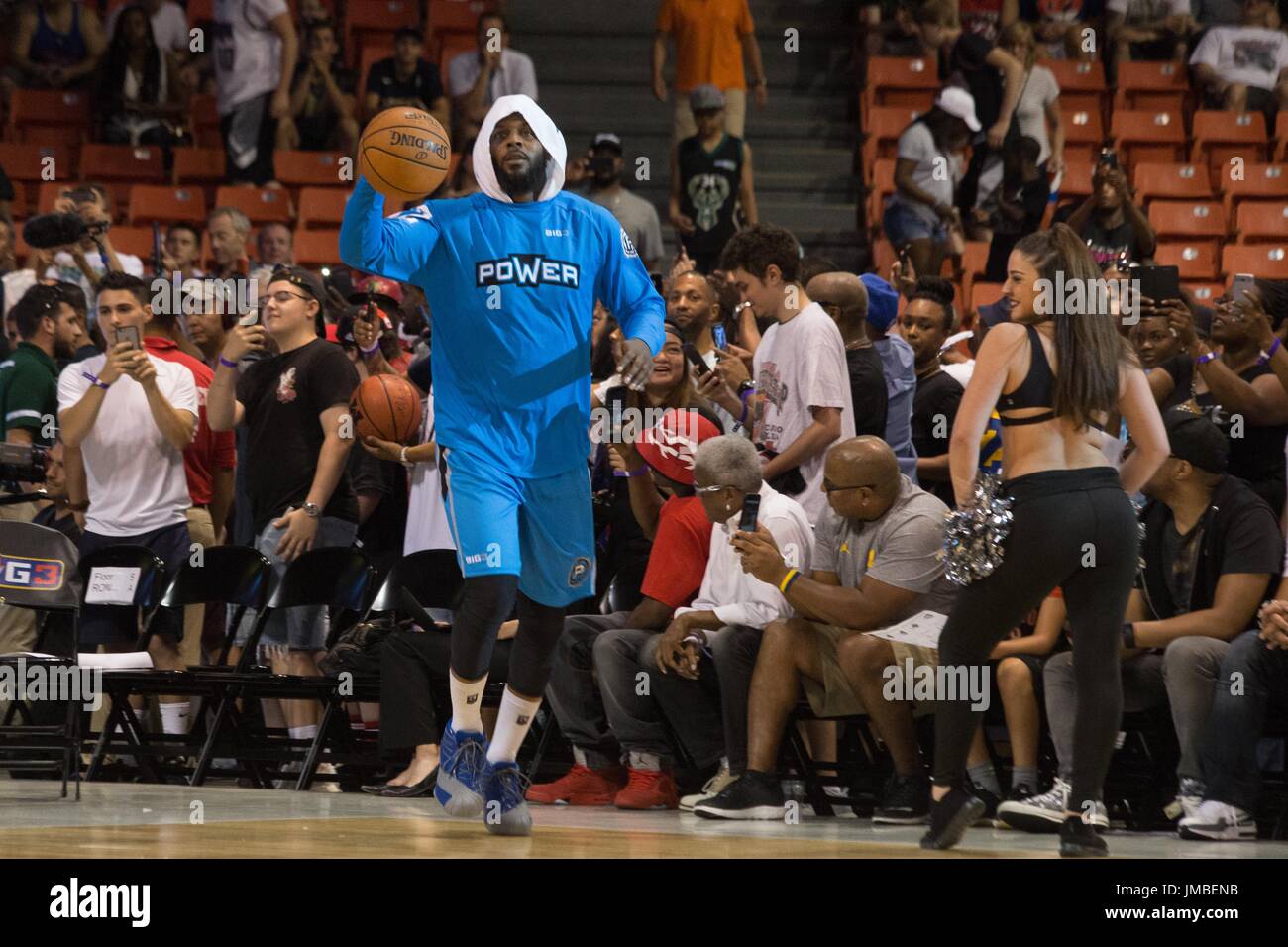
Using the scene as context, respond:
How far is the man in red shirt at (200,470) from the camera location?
27.1 ft

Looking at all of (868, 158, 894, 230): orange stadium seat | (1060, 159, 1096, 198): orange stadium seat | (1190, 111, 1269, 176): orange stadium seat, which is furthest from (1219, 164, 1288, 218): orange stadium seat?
(868, 158, 894, 230): orange stadium seat

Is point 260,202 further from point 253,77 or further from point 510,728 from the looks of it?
point 510,728

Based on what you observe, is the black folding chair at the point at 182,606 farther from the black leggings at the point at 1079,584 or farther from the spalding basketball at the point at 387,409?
the black leggings at the point at 1079,584

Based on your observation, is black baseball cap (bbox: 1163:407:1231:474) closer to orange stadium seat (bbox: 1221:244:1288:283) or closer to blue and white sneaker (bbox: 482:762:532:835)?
blue and white sneaker (bbox: 482:762:532:835)

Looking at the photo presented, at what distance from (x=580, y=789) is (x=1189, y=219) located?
7.69 meters

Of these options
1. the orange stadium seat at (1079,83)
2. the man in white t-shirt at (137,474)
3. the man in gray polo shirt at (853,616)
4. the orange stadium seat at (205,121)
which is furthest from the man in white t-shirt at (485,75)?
the man in gray polo shirt at (853,616)

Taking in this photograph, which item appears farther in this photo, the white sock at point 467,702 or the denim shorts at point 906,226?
the denim shorts at point 906,226

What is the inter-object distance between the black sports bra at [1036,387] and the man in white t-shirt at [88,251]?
19.5ft

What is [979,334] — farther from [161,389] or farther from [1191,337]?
[161,389]

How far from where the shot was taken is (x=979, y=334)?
9.05 metres

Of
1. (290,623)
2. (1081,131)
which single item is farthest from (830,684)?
(1081,131)

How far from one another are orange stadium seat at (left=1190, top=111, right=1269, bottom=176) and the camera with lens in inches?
353
